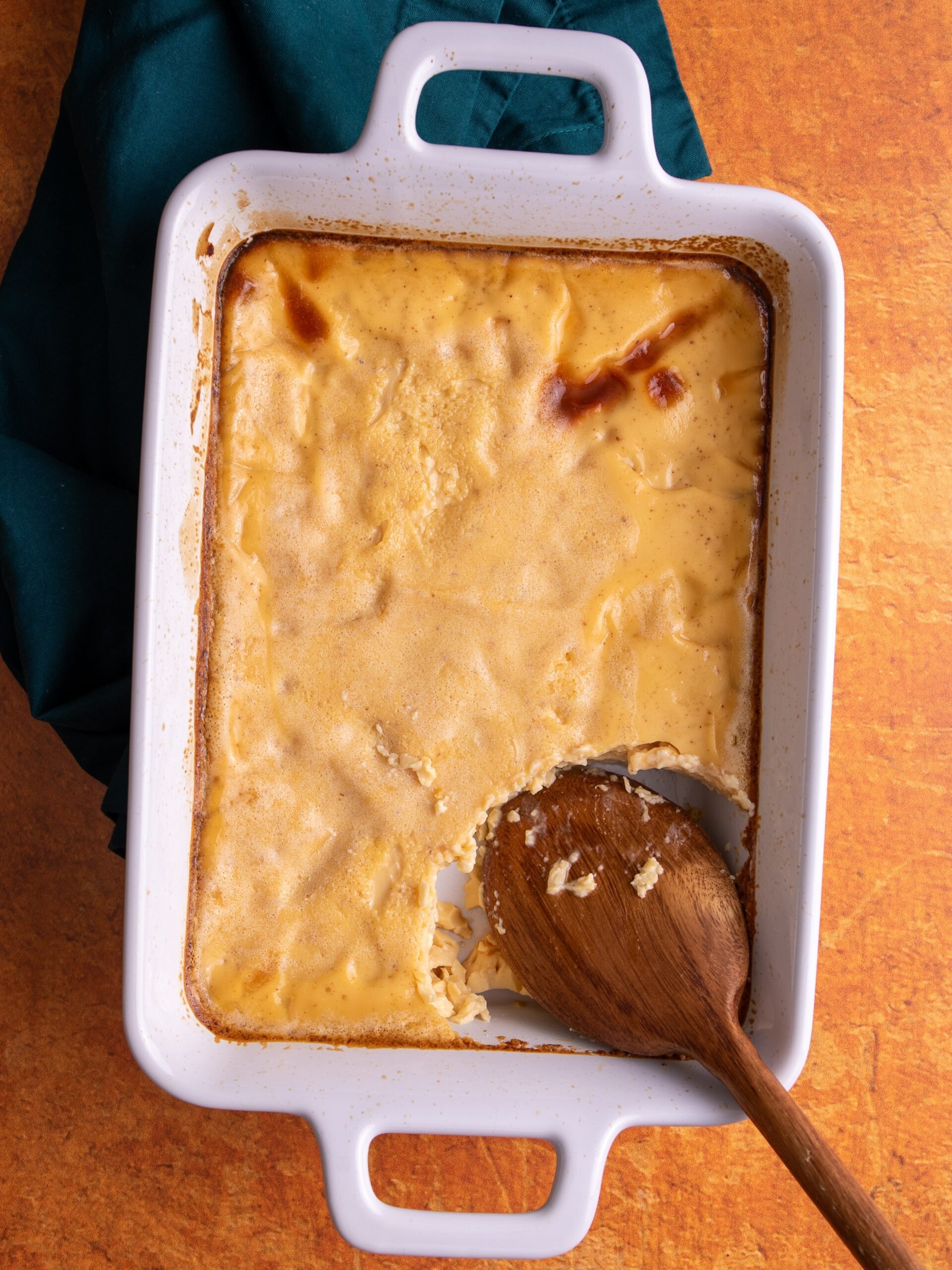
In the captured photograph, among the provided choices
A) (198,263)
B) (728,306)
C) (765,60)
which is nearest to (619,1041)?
(728,306)

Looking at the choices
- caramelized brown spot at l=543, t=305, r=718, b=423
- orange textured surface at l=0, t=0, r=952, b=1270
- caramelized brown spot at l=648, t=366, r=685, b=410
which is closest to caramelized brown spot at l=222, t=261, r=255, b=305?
caramelized brown spot at l=543, t=305, r=718, b=423

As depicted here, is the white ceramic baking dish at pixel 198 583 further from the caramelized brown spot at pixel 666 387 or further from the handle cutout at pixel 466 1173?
the handle cutout at pixel 466 1173

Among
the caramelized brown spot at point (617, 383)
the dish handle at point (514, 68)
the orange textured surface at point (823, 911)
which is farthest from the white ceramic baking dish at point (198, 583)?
the orange textured surface at point (823, 911)

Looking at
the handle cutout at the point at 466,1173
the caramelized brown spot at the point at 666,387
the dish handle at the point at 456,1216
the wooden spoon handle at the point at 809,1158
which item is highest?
the caramelized brown spot at the point at 666,387

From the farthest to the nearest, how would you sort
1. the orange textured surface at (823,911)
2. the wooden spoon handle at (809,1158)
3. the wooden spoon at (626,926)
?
the orange textured surface at (823,911)
the wooden spoon at (626,926)
the wooden spoon handle at (809,1158)

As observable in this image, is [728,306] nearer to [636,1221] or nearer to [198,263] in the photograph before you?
[198,263]

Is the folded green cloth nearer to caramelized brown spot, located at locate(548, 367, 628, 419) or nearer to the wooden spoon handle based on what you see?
caramelized brown spot, located at locate(548, 367, 628, 419)

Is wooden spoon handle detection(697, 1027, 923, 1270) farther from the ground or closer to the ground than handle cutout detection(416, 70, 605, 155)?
closer to the ground
